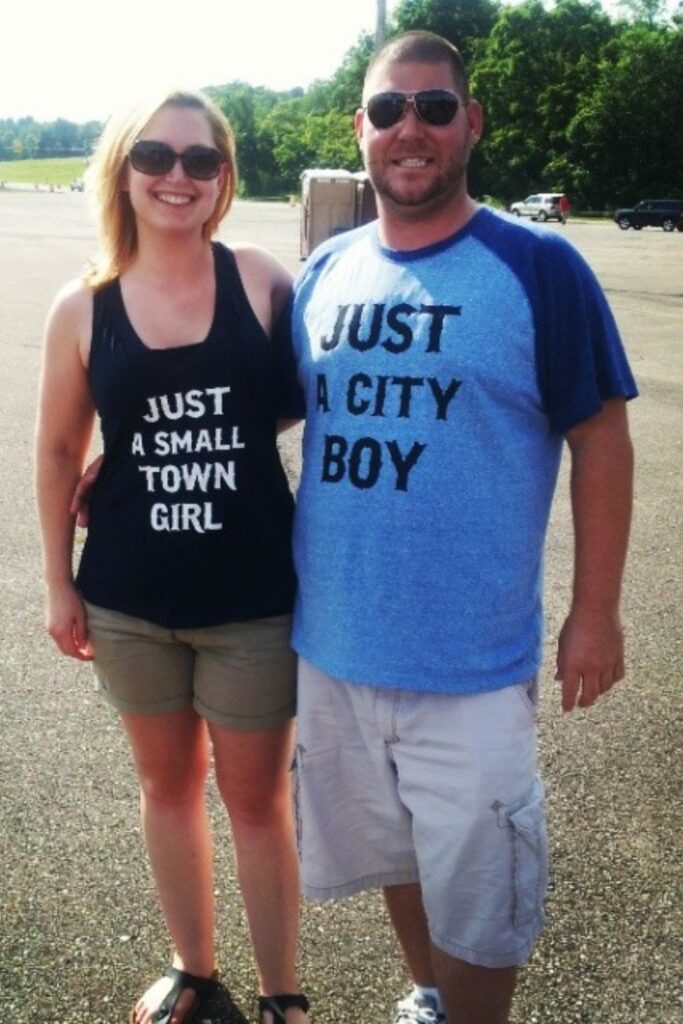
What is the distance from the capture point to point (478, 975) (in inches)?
92.4

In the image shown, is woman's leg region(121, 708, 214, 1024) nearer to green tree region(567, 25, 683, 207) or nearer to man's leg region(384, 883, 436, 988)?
man's leg region(384, 883, 436, 988)

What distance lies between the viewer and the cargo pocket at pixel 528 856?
7.32 feet

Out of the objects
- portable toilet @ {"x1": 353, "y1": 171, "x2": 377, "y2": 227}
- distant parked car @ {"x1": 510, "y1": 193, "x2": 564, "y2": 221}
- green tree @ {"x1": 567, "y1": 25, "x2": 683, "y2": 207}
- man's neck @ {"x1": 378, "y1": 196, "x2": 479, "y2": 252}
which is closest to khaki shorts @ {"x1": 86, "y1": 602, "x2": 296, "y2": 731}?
man's neck @ {"x1": 378, "y1": 196, "x2": 479, "y2": 252}

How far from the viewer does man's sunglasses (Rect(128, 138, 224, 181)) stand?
2.39 metres

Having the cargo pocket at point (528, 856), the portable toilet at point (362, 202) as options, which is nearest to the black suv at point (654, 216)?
the portable toilet at point (362, 202)

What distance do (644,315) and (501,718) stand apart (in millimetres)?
14254

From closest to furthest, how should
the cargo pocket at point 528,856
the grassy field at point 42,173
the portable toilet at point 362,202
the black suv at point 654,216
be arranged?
the cargo pocket at point 528,856, the portable toilet at point 362,202, the black suv at point 654,216, the grassy field at point 42,173

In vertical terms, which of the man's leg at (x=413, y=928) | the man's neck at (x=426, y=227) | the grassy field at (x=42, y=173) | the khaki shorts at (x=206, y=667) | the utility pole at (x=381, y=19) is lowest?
the grassy field at (x=42, y=173)

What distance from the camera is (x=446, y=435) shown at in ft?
7.11

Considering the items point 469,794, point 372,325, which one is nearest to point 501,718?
point 469,794

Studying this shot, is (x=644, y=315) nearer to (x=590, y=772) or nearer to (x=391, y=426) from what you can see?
(x=590, y=772)

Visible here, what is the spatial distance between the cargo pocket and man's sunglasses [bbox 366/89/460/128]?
135cm

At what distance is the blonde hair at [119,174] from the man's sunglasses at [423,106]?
389 mm

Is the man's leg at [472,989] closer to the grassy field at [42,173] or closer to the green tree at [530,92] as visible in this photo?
the green tree at [530,92]
